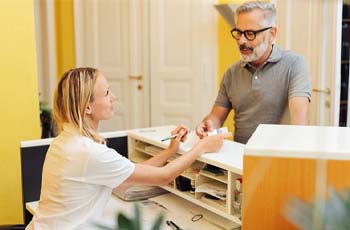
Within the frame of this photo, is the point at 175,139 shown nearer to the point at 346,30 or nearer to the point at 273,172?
the point at 273,172

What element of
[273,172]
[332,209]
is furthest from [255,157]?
[332,209]

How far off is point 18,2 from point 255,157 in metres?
1.93

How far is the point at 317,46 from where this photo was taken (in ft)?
11.1

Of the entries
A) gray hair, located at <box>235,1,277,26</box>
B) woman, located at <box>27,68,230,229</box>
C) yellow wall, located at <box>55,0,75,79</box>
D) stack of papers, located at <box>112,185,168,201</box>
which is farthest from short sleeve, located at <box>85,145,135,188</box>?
yellow wall, located at <box>55,0,75,79</box>

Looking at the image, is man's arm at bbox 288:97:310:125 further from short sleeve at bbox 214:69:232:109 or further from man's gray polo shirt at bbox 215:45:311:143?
short sleeve at bbox 214:69:232:109

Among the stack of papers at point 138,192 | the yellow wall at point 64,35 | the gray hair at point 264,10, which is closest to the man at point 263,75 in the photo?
the gray hair at point 264,10

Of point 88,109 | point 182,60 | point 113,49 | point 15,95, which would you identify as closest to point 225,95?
point 88,109

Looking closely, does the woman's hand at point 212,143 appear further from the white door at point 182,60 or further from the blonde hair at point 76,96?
the white door at point 182,60

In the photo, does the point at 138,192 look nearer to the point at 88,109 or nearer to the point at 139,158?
the point at 139,158

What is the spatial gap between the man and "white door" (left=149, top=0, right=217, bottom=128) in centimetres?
164

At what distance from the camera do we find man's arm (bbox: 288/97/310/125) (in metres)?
2.08

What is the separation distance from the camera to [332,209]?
526 mm

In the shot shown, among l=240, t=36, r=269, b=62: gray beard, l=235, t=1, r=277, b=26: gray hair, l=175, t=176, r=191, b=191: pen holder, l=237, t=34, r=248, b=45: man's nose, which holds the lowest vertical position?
l=175, t=176, r=191, b=191: pen holder

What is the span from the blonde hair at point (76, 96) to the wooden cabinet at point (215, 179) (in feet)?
1.48
